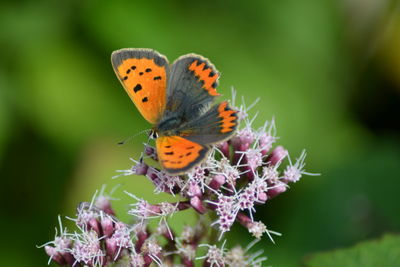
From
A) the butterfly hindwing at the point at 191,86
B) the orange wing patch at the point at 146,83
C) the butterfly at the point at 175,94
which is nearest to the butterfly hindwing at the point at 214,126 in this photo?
the butterfly at the point at 175,94

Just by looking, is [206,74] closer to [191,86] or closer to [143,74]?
[191,86]

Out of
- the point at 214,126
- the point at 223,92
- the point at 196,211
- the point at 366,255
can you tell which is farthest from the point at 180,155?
the point at 223,92

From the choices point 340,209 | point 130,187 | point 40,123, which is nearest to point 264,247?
point 340,209

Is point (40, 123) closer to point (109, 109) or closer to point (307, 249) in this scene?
point (109, 109)

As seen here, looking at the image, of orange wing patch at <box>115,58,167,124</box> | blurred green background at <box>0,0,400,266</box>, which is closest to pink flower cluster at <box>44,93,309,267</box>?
orange wing patch at <box>115,58,167,124</box>

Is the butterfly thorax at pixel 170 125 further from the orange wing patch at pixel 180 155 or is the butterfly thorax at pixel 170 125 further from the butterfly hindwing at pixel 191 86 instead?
the orange wing patch at pixel 180 155

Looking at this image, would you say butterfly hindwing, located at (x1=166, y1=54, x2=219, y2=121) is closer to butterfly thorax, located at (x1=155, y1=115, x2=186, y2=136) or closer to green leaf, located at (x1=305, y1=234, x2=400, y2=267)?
butterfly thorax, located at (x1=155, y1=115, x2=186, y2=136)
